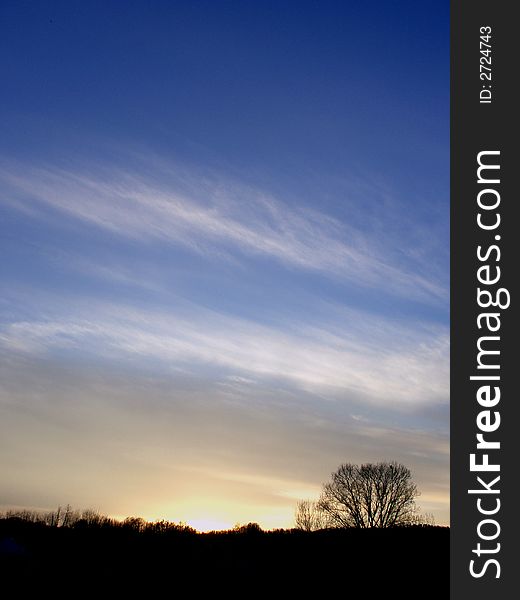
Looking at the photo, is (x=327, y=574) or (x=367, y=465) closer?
(x=327, y=574)

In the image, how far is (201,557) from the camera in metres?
16.2

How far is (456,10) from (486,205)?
4.67m

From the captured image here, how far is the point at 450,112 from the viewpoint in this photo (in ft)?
38.5

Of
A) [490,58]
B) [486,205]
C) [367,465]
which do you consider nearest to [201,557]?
[486,205]

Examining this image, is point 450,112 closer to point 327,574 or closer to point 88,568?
point 327,574

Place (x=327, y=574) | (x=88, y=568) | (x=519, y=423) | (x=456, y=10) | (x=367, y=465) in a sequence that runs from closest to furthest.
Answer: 1. (x=519, y=423)
2. (x=456, y=10)
3. (x=88, y=568)
4. (x=327, y=574)
5. (x=367, y=465)

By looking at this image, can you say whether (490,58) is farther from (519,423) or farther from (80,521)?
(80,521)

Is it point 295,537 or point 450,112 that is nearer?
point 450,112

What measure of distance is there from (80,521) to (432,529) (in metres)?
14.4

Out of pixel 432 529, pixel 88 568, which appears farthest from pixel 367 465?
pixel 88 568

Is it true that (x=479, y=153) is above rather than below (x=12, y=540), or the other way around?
above

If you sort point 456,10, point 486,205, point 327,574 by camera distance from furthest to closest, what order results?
point 327,574 → point 456,10 → point 486,205

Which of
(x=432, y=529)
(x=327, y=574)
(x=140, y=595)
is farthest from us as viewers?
(x=432, y=529)

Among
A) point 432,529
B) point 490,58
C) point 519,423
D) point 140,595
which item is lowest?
point 140,595
